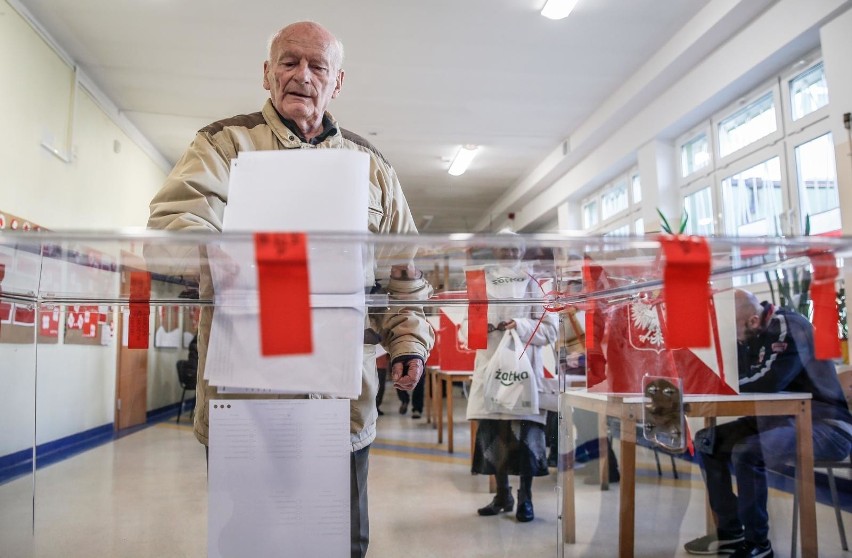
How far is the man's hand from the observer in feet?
2.86

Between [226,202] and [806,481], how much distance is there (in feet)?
5.22

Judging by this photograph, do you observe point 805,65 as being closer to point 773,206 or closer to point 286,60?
point 773,206

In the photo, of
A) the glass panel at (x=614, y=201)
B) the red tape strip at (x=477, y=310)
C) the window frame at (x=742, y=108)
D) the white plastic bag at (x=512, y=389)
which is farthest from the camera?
the glass panel at (x=614, y=201)

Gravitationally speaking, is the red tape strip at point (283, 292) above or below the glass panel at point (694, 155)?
below

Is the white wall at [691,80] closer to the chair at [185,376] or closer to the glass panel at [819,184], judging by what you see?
the glass panel at [819,184]

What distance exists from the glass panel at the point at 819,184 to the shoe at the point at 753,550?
2.53 m

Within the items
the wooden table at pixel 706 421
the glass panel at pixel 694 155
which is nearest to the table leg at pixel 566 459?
the wooden table at pixel 706 421

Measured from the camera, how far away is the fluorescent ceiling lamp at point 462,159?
23.3ft

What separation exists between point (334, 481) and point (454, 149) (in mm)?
6686

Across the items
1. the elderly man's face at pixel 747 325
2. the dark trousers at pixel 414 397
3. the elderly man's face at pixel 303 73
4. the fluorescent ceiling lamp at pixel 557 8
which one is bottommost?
the dark trousers at pixel 414 397

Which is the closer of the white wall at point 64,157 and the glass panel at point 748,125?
the white wall at point 64,157

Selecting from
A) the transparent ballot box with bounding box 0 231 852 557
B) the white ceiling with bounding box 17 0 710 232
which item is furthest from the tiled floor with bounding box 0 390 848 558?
the white ceiling with bounding box 17 0 710 232

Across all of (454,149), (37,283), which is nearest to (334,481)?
(37,283)

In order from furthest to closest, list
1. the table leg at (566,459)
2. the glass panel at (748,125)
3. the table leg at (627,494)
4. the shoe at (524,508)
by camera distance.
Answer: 1. the glass panel at (748,125)
2. the shoe at (524,508)
3. the table leg at (627,494)
4. the table leg at (566,459)
